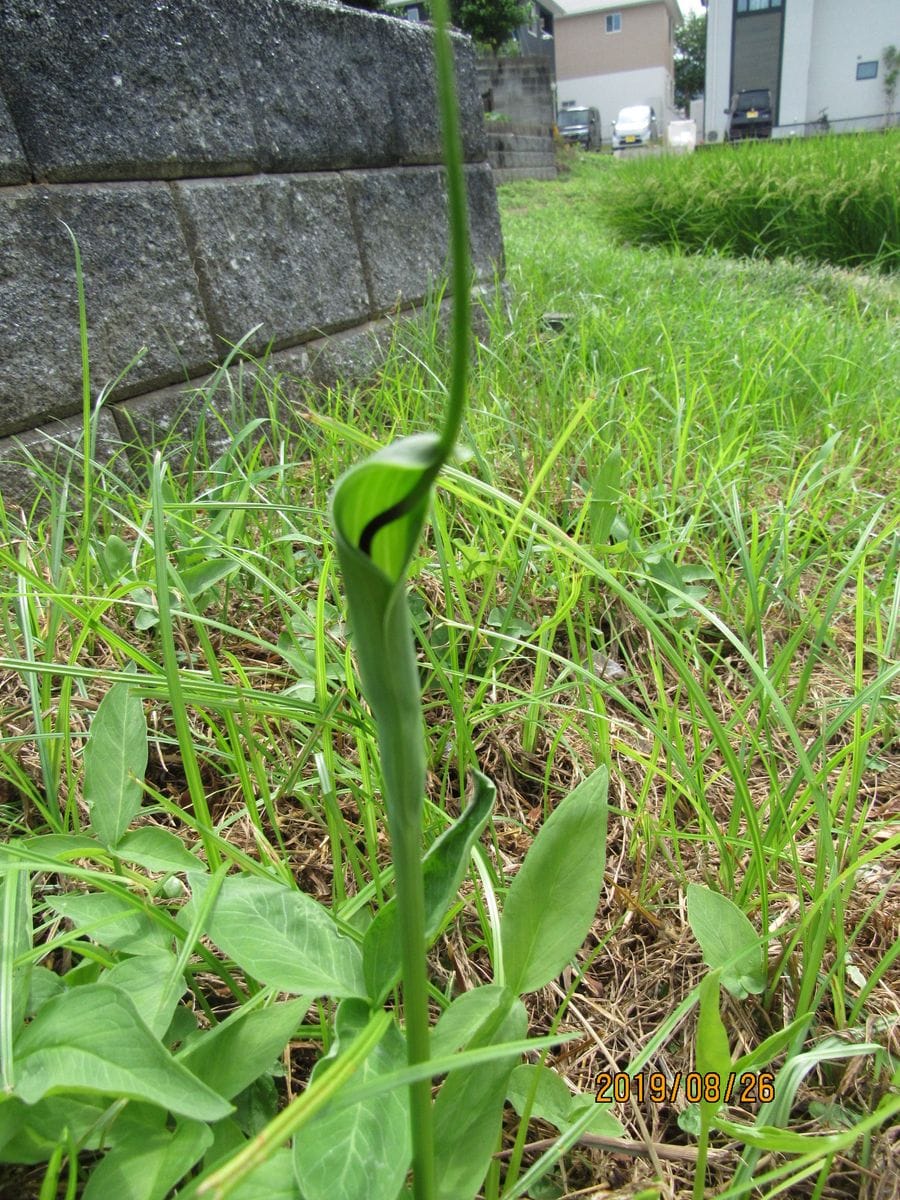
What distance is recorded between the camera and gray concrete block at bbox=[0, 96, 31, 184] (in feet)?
3.91

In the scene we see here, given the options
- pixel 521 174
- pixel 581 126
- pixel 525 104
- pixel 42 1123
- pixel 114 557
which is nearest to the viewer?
pixel 42 1123

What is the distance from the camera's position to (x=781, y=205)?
15.7 feet

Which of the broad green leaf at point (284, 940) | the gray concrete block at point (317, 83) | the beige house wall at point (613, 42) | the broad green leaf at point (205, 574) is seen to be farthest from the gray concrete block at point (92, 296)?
the beige house wall at point (613, 42)

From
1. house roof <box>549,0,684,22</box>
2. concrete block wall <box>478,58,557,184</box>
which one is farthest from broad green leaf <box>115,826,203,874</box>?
house roof <box>549,0,684,22</box>

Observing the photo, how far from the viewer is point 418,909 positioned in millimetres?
322

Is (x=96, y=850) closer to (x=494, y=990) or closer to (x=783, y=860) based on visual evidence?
(x=494, y=990)

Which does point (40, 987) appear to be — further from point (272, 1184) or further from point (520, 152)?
point (520, 152)

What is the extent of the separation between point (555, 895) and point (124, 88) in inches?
61.1

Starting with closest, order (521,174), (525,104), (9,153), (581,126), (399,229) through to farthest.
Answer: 1. (9,153)
2. (399,229)
3. (521,174)
4. (525,104)
5. (581,126)

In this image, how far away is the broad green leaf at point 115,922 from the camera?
0.52m

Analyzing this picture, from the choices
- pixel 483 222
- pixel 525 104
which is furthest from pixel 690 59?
pixel 483 222

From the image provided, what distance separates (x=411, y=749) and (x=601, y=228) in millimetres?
6185

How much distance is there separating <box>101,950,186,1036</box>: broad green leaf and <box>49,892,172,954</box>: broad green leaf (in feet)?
0.06

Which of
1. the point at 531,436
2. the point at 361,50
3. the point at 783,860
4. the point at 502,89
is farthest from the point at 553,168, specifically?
the point at 783,860
